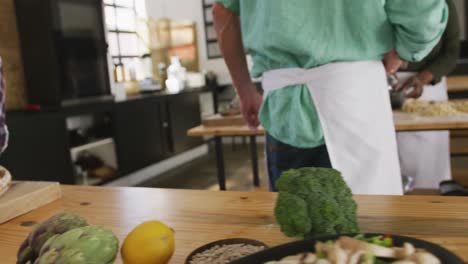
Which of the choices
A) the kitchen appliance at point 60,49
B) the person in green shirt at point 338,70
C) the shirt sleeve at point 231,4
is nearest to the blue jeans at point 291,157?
the person in green shirt at point 338,70

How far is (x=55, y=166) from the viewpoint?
10.9 feet

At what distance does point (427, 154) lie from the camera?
8.77 feet

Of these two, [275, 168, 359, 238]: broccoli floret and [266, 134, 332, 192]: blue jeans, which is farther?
[266, 134, 332, 192]: blue jeans

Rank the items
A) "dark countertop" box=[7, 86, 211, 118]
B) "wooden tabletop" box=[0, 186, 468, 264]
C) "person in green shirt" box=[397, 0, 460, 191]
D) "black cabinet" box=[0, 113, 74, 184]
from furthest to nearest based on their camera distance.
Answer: "dark countertop" box=[7, 86, 211, 118]
"black cabinet" box=[0, 113, 74, 184]
"person in green shirt" box=[397, 0, 460, 191]
"wooden tabletop" box=[0, 186, 468, 264]

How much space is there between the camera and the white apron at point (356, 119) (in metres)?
1.04

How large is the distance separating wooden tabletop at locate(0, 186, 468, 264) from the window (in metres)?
4.06

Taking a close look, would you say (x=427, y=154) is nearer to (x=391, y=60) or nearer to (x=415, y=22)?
(x=391, y=60)

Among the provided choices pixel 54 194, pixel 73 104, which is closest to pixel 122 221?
pixel 54 194

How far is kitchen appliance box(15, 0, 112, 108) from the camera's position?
11.2ft

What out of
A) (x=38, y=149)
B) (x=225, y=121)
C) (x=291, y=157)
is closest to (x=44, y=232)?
Answer: (x=291, y=157)

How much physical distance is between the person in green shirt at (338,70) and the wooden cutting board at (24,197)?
1.80ft

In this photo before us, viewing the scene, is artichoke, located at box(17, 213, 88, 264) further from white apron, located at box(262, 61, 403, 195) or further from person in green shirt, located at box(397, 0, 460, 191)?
person in green shirt, located at box(397, 0, 460, 191)

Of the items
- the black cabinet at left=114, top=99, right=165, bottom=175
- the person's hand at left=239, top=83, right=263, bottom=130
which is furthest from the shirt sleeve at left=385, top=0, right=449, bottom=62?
the black cabinet at left=114, top=99, right=165, bottom=175

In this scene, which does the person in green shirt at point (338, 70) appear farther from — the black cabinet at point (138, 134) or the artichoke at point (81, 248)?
the black cabinet at point (138, 134)
